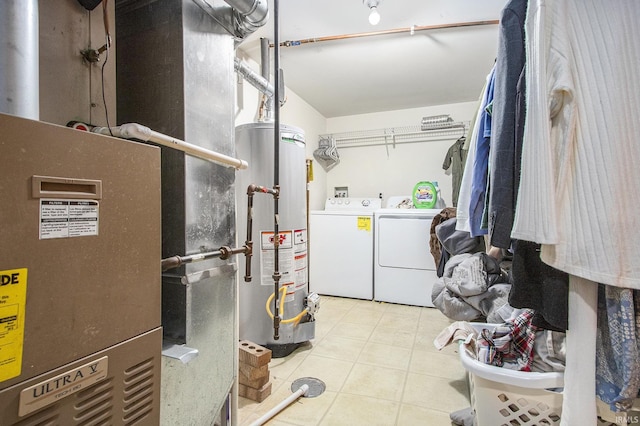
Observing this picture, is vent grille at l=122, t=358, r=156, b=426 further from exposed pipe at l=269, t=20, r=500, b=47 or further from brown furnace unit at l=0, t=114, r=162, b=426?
exposed pipe at l=269, t=20, r=500, b=47

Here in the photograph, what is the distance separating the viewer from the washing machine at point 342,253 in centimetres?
323

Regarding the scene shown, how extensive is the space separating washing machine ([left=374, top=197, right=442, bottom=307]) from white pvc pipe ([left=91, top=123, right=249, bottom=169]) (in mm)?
2222

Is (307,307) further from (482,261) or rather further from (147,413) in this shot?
(147,413)

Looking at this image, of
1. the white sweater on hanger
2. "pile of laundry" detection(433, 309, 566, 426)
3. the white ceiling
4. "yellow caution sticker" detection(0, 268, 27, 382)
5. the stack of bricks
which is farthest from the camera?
the white ceiling

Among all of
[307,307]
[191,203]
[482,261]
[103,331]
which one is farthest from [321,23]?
[103,331]

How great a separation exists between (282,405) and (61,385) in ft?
3.99

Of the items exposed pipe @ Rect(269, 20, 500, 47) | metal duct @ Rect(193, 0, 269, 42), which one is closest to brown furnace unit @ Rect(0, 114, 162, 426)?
metal duct @ Rect(193, 0, 269, 42)

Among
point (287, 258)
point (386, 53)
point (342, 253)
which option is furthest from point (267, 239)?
point (386, 53)

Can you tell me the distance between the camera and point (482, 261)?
1543mm

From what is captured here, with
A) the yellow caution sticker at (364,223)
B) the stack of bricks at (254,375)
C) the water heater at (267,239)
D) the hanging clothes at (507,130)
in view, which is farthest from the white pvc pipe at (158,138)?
the yellow caution sticker at (364,223)

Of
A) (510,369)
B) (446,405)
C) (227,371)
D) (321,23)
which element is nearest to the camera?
(510,369)

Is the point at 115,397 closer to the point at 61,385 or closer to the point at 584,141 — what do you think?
the point at 61,385

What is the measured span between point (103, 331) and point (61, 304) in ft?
0.34

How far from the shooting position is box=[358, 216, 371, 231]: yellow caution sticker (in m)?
3.22
